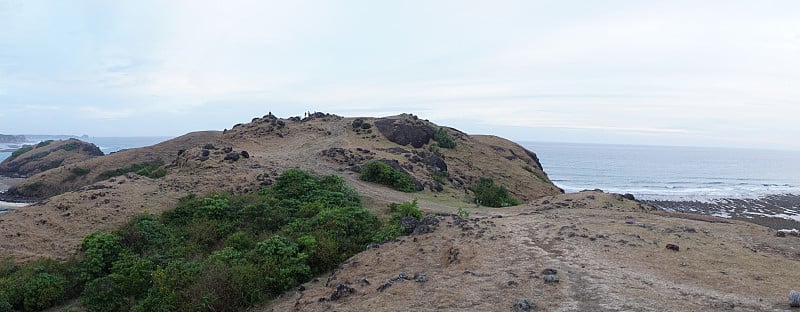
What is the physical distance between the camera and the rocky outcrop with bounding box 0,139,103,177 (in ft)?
153

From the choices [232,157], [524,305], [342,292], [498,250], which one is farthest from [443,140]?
[524,305]

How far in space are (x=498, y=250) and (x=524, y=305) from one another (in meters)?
3.17

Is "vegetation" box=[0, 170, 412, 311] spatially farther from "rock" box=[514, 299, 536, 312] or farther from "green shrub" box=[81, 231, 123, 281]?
"rock" box=[514, 299, 536, 312]

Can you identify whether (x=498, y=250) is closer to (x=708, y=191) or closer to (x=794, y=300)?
(x=794, y=300)

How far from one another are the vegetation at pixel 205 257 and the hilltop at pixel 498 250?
29.6 inches

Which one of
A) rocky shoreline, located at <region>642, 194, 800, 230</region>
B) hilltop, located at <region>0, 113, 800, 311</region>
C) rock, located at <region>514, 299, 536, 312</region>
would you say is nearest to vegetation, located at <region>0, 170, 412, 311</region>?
hilltop, located at <region>0, 113, 800, 311</region>

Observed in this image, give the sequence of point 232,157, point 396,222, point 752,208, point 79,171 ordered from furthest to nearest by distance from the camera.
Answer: point 752,208
point 79,171
point 232,157
point 396,222

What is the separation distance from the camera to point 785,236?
33.4ft

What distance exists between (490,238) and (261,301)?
5211 mm

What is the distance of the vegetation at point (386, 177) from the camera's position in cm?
2073

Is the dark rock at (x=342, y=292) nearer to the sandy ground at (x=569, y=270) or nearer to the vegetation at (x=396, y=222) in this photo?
the sandy ground at (x=569, y=270)

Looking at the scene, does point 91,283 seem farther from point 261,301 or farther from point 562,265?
point 562,265

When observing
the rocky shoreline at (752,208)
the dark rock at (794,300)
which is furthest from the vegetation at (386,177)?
the rocky shoreline at (752,208)

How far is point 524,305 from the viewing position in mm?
6469
